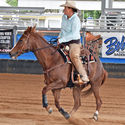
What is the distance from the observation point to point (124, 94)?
10.5m

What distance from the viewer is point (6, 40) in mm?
15859

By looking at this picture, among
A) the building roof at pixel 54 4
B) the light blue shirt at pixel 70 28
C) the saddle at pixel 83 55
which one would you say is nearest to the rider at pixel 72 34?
the light blue shirt at pixel 70 28

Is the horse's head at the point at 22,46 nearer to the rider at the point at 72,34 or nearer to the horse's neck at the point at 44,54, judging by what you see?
the horse's neck at the point at 44,54

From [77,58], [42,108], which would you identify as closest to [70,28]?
[77,58]

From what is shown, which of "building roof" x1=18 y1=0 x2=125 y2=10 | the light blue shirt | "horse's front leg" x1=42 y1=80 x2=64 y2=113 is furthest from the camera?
"building roof" x1=18 y1=0 x2=125 y2=10

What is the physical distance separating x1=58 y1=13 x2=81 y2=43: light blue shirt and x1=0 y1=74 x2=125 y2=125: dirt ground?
1518 mm

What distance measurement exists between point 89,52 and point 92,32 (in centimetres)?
882

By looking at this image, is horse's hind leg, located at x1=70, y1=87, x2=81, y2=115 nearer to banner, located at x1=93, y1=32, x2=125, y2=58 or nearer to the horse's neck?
the horse's neck

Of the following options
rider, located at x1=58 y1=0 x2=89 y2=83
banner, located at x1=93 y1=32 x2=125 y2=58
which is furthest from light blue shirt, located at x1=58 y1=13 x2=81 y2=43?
banner, located at x1=93 y1=32 x2=125 y2=58

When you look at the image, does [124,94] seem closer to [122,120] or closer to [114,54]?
[122,120]

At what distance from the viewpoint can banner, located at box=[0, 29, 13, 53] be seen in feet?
51.9

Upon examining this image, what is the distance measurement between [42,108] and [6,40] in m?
8.69

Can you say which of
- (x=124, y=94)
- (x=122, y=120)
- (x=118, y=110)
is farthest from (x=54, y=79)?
(x=124, y=94)

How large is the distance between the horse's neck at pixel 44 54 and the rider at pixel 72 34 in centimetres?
28
